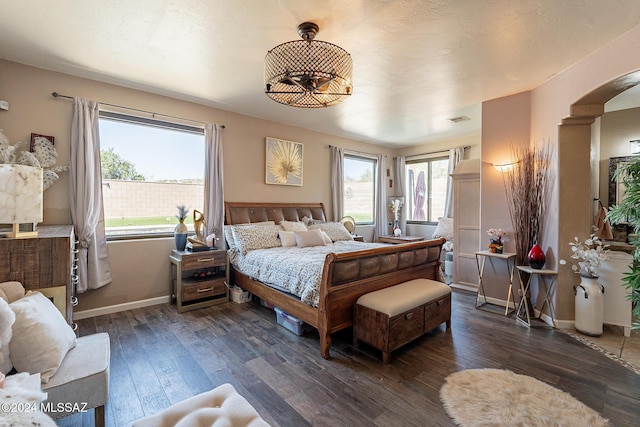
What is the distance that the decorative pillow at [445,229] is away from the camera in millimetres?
5410

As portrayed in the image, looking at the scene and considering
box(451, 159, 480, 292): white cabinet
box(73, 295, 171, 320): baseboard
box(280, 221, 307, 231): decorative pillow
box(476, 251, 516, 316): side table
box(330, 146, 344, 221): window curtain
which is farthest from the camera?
box(330, 146, 344, 221): window curtain

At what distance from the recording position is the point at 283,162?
4.85 meters

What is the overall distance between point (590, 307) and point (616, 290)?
398mm

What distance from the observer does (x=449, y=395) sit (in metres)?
1.92

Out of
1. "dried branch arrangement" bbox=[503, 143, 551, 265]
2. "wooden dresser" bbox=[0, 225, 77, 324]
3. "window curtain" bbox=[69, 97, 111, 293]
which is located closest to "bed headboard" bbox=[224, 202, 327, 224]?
"window curtain" bbox=[69, 97, 111, 293]

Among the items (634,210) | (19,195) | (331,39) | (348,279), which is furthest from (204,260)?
(634,210)

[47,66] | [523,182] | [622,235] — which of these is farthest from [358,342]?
[47,66]

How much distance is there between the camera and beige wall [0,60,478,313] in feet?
9.42

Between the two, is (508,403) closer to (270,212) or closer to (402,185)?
(270,212)

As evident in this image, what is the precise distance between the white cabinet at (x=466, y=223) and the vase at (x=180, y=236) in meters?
3.95

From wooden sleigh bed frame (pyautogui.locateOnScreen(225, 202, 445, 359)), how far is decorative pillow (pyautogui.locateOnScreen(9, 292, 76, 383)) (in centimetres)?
169

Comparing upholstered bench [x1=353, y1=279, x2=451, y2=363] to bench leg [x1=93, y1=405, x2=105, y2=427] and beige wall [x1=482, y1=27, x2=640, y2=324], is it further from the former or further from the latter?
bench leg [x1=93, y1=405, x2=105, y2=427]

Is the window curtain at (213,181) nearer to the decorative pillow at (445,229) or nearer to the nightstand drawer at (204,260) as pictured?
the nightstand drawer at (204,260)

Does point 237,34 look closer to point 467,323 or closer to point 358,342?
point 358,342
